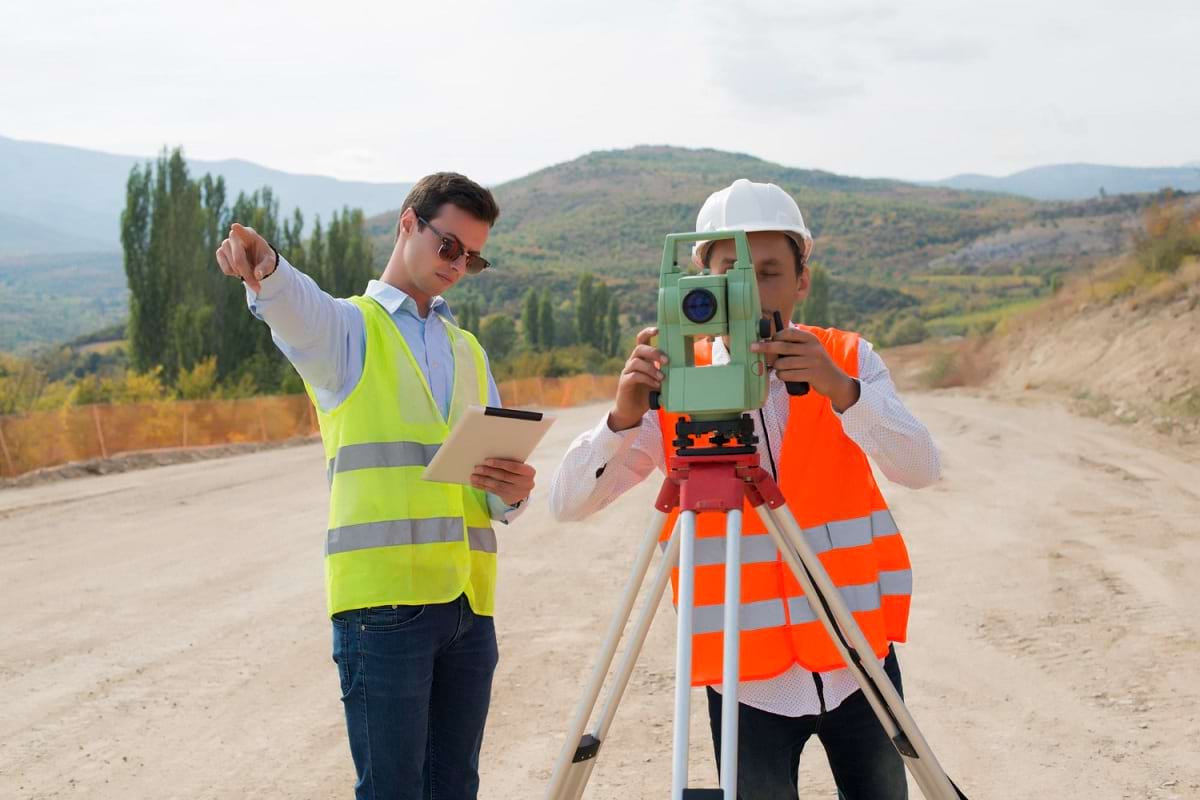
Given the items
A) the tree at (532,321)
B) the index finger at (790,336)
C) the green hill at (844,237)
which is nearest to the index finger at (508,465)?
the index finger at (790,336)

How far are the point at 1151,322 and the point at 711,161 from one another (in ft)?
477

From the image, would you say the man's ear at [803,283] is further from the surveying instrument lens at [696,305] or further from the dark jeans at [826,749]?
the dark jeans at [826,749]

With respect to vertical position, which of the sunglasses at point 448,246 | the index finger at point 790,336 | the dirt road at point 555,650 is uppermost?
the sunglasses at point 448,246

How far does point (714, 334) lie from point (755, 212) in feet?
1.35

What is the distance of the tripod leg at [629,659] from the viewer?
6.07 feet

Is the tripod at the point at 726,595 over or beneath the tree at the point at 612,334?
over

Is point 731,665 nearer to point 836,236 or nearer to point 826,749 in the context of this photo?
point 826,749

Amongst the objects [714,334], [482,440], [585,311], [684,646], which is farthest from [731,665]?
[585,311]

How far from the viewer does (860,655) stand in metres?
1.86

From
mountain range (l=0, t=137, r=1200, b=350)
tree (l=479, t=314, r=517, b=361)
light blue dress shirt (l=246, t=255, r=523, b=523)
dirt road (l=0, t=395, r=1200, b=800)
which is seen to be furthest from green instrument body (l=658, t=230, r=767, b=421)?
mountain range (l=0, t=137, r=1200, b=350)

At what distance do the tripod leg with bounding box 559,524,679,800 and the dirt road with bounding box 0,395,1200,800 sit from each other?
1907 millimetres

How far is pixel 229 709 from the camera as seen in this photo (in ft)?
15.4

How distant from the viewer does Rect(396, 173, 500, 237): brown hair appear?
8.13 feet

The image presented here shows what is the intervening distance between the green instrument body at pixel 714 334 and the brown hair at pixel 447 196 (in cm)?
83
